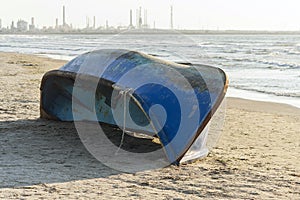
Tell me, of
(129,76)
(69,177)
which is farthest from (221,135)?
(69,177)

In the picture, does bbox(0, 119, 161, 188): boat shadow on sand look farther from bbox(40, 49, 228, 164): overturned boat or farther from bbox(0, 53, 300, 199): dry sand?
bbox(40, 49, 228, 164): overturned boat

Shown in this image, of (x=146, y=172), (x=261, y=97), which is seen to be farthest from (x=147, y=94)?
(x=261, y=97)

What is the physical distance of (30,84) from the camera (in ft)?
43.3

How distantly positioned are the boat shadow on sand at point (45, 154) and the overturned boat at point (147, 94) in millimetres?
359

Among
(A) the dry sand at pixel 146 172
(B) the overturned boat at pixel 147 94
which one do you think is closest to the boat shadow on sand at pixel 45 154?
(A) the dry sand at pixel 146 172

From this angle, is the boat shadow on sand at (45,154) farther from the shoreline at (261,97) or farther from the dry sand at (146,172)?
the shoreline at (261,97)

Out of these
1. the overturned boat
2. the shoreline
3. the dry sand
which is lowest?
the shoreline

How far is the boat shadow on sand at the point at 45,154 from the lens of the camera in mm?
5152

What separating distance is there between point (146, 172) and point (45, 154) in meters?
1.34

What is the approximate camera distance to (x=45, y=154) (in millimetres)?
6062

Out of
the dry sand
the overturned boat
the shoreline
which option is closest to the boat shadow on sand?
the dry sand

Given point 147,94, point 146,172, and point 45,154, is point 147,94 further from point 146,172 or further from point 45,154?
point 45,154

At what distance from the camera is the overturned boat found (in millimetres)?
5734

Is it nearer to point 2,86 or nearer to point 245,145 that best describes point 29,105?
point 2,86
